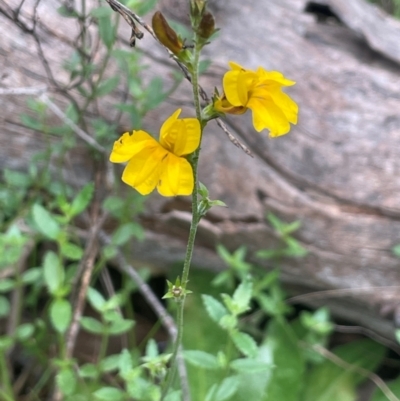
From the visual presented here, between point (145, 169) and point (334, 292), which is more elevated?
point (145, 169)

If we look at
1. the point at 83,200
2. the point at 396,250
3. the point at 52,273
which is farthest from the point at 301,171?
the point at 52,273

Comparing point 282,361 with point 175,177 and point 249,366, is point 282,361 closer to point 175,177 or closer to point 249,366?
point 249,366

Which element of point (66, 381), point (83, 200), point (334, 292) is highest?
point (83, 200)

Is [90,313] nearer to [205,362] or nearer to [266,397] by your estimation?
[266,397]

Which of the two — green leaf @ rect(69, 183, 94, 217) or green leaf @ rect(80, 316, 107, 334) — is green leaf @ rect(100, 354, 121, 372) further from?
green leaf @ rect(69, 183, 94, 217)

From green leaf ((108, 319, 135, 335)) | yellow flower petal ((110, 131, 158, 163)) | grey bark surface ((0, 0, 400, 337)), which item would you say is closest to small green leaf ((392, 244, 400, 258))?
grey bark surface ((0, 0, 400, 337))

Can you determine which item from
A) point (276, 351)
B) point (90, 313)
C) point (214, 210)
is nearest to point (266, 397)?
point (276, 351)

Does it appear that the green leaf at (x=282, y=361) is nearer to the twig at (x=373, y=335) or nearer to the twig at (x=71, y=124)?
the twig at (x=373, y=335)
